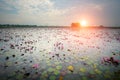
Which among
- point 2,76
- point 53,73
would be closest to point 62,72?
point 53,73

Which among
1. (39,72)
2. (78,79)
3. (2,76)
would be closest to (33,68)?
(39,72)

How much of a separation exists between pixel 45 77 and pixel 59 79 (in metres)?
0.83

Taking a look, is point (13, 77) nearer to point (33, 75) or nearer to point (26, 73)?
point (26, 73)

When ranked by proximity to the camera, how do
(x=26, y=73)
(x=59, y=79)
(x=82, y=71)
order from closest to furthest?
(x=59, y=79), (x=26, y=73), (x=82, y=71)

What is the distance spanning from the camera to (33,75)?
18.2ft

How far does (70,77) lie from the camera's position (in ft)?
18.0

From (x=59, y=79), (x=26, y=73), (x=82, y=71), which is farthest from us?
(x=82, y=71)

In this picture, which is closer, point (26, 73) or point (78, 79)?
point (78, 79)

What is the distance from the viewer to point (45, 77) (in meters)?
5.35

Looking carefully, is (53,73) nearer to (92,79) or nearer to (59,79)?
(59,79)

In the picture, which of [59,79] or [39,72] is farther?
[39,72]

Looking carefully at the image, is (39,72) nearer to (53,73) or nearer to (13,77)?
(53,73)

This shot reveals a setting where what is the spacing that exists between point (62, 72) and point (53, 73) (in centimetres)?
60

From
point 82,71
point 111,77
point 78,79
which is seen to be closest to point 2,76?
point 78,79
